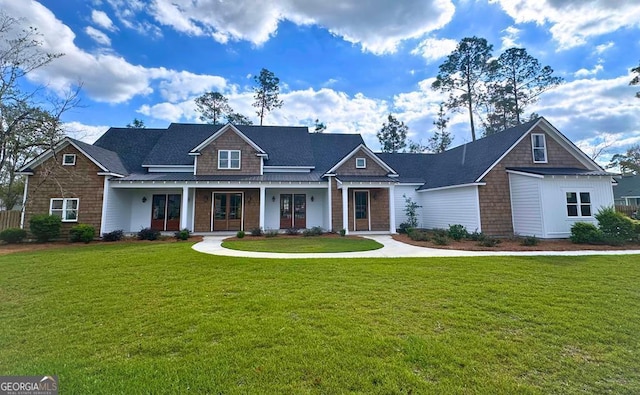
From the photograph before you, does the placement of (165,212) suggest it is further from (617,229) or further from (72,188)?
(617,229)

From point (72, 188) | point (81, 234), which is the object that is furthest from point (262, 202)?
point (72, 188)

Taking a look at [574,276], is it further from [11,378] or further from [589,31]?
[589,31]

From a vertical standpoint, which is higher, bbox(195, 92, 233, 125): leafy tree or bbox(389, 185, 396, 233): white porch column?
bbox(195, 92, 233, 125): leafy tree

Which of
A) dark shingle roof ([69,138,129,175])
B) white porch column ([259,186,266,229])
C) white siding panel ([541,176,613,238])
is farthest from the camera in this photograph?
white porch column ([259,186,266,229])

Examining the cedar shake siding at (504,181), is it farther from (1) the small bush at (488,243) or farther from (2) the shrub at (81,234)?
(2) the shrub at (81,234)

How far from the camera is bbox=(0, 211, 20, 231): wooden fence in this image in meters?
13.6

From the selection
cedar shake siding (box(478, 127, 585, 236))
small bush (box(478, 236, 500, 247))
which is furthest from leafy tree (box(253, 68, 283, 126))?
small bush (box(478, 236, 500, 247))

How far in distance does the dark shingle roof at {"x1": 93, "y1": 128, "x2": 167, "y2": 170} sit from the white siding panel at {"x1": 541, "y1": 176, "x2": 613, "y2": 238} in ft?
78.3

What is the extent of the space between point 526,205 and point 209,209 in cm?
1798

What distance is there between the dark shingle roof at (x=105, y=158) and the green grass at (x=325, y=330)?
31.5ft

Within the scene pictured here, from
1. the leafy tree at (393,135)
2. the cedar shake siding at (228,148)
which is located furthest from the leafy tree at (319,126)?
the cedar shake siding at (228,148)

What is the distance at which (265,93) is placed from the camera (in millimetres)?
30703

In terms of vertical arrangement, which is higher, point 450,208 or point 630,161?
point 630,161

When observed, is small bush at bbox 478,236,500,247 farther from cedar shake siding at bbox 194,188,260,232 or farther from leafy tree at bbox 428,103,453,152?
leafy tree at bbox 428,103,453,152
